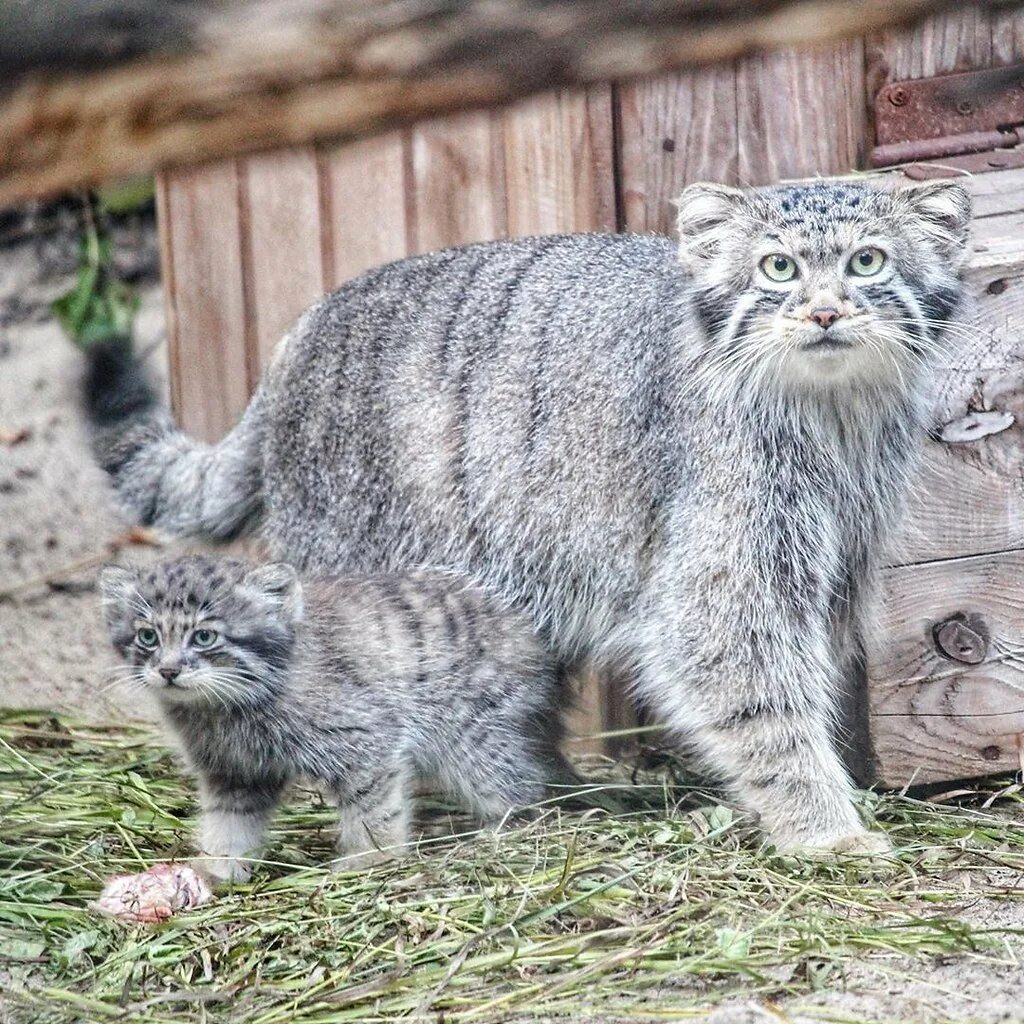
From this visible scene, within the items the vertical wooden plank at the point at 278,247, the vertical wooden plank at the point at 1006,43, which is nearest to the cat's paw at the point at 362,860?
the vertical wooden plank at the point at 278,247

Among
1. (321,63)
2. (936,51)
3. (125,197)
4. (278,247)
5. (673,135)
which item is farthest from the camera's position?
(125,197)

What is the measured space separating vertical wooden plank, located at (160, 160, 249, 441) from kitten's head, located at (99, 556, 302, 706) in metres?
1.53

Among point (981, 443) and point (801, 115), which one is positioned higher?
point (801, 115)

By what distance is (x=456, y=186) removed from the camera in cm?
542

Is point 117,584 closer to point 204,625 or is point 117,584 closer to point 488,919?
point 204,625

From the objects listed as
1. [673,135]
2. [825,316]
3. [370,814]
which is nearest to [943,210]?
[825,316]

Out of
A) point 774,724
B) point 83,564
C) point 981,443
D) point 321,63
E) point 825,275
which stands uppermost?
point 321,63

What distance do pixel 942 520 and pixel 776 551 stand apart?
0.53 m

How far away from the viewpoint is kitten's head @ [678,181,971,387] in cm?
395

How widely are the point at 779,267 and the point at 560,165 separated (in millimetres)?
1398

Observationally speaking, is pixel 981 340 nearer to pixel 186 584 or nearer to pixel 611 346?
pixel 611 346

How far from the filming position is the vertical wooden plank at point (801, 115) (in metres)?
5.06

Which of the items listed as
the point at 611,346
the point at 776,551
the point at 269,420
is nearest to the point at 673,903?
the point at 776,551

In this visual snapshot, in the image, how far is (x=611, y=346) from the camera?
4.59 m
